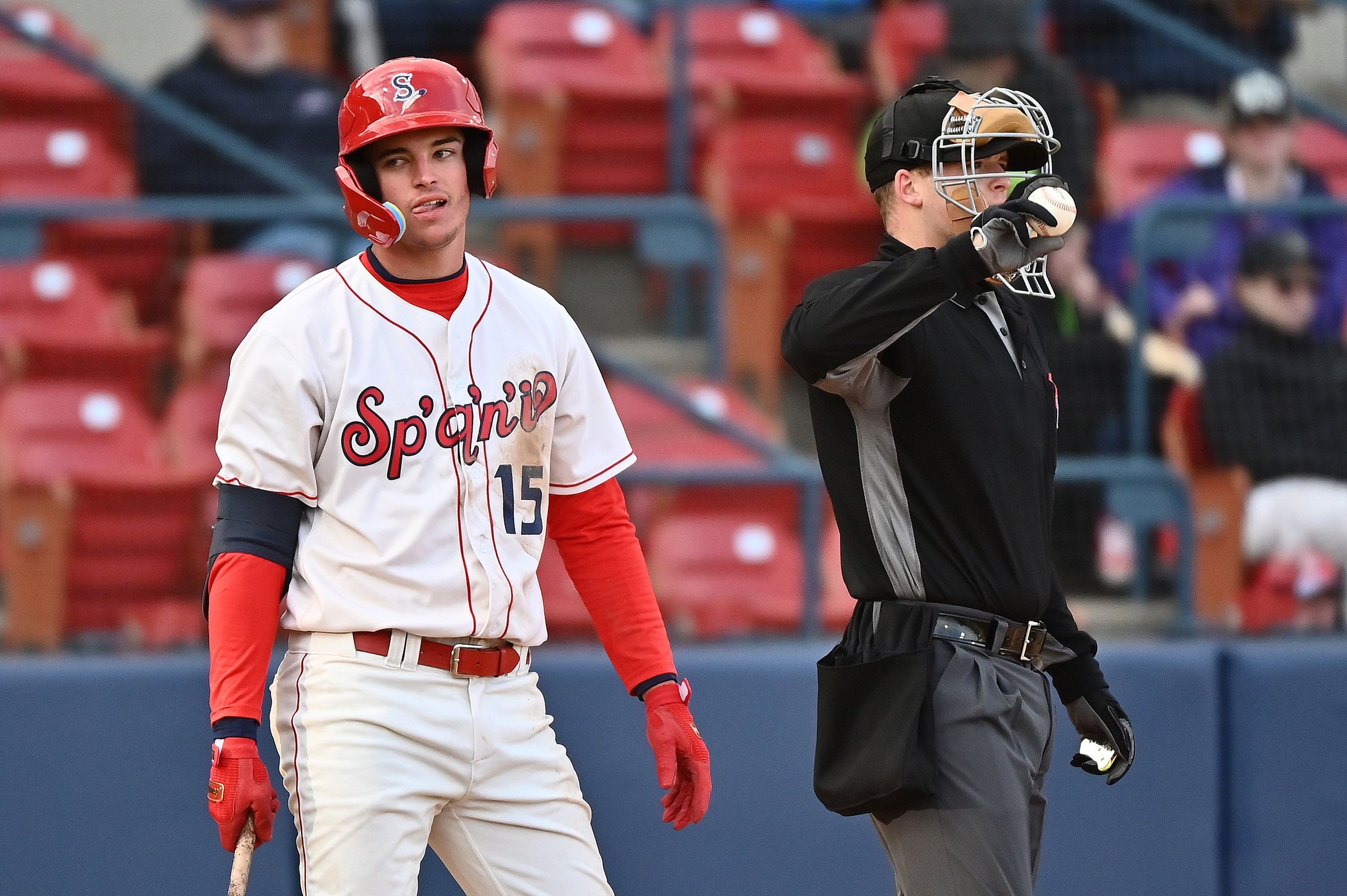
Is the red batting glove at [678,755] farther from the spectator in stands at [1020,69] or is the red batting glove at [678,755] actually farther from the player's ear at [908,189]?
the spectator in stands at [1020,69]

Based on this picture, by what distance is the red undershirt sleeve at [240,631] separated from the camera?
2.35 metres

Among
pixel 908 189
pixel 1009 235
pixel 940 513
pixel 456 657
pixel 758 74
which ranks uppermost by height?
pixel 758 74

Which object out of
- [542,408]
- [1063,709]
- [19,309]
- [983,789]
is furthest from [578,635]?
[19,309]

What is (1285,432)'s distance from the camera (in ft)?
16.1

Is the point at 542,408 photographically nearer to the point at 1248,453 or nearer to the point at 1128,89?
the point at 1248,453

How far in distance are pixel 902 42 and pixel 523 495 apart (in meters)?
4.74

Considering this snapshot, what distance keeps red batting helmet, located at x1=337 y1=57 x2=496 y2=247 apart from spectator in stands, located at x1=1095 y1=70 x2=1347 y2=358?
130 inches

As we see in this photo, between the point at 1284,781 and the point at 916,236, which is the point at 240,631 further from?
the point at 1284,781

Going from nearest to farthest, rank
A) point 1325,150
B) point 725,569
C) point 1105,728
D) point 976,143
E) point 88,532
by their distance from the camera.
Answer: point 976,143 < point 1105,728 < point 725,569 < point 88,532 < point 1325,150

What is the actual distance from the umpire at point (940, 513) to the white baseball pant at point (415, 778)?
0.42 meters

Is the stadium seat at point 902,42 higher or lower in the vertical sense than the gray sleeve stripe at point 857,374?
higher

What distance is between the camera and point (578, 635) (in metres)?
4.25

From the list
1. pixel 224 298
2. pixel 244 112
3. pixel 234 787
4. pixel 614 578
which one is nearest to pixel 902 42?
pixel 244 112

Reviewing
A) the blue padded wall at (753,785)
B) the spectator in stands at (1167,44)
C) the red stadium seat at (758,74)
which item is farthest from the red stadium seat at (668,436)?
the spectator in stands at (1167,44)
